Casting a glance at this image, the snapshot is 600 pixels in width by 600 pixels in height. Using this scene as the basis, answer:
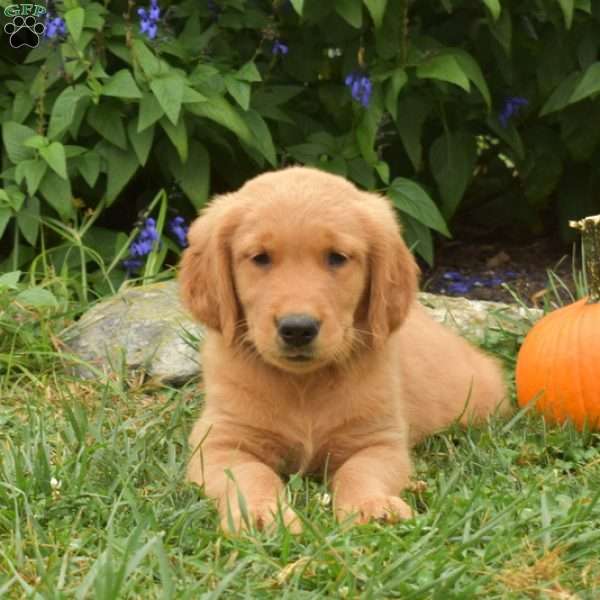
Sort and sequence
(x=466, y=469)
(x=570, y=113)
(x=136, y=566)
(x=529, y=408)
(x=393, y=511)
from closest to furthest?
(x=136, y=566), (x=393, y=511), (x=466, y=469), (x=529, y=408), (x=570, y=113)

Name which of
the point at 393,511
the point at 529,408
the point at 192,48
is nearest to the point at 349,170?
the point at 192,48

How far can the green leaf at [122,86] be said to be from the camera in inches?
216

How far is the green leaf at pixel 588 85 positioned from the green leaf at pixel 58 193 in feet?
7.16

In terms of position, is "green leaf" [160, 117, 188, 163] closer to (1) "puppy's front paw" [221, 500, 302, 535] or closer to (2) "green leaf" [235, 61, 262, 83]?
(2) "green leaf" [235, 61, 262, 83]

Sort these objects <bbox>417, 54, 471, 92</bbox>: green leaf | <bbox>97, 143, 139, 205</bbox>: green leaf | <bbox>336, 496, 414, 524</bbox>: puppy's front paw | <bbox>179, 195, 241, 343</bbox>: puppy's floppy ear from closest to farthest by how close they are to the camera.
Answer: <bbox>336, 496, 414, 524</bbox>: puppy's front paw
<bbox>179, 195, 241, 343</bbox>: puppy's floppy ear
<bbox>417, 54, 471, 92</bbox>: green leaf
<bbox>97, 143, 139, 205</bbox>: green leaf

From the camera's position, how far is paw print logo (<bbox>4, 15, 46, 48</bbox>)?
19.8 ft

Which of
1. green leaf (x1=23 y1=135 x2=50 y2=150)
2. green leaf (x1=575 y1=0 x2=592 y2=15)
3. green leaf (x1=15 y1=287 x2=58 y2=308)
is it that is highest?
green leaf (x1=575 y1=0 x2=592 y2=15)

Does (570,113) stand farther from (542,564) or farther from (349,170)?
(542,564)

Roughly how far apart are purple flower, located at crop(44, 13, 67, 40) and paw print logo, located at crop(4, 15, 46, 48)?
25cm

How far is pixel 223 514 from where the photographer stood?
371 centimetres

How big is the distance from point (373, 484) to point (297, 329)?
507 mm

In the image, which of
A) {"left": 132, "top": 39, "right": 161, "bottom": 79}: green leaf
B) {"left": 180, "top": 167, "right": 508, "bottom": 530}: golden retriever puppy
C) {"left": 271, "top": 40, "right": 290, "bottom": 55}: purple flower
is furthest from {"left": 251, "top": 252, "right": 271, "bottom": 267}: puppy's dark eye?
→ {"left": 271, "top": 40, "right": 290, "bottom": 55}: purple flower

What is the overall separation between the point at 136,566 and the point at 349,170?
10.2 ft

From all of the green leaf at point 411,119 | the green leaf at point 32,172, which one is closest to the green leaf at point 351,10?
the green leaf at point 411,119
